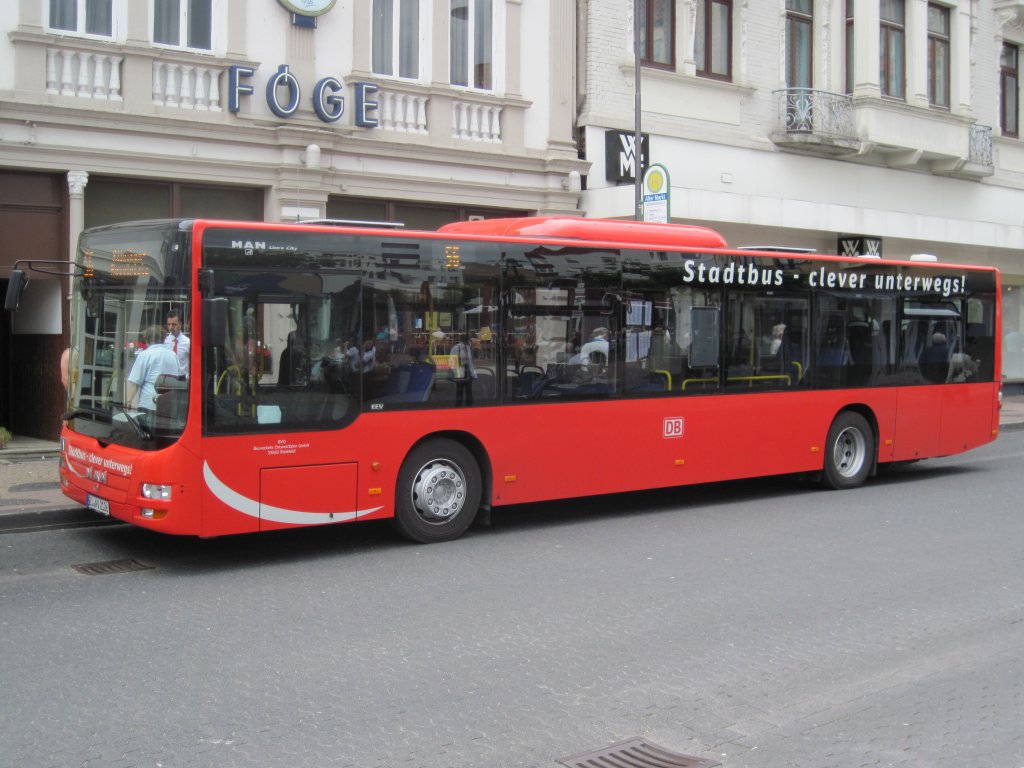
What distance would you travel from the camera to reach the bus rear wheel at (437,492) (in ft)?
32.5

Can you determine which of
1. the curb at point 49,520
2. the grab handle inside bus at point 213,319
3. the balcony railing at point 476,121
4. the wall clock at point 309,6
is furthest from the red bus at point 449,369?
the balcony railing at point 476,121

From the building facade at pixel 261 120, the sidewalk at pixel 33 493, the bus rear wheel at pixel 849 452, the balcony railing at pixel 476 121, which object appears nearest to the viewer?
the sidewalk at pixel 33 493

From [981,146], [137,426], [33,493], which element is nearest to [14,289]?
[137,426]

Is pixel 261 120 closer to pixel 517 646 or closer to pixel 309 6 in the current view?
pixel 309 6

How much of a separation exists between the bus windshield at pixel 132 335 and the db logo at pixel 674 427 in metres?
5.10

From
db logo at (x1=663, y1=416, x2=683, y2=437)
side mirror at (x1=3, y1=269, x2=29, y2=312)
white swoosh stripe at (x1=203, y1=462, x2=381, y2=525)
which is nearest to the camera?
white swoosh stripe at (x1=203, y1=462, x2=381, y2=525)

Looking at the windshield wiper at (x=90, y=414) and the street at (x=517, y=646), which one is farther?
the windshield wiper at (x=90, y=414)

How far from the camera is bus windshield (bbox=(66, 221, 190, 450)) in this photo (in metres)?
8.64

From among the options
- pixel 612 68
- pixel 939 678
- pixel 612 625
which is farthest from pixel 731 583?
pixel 612 68

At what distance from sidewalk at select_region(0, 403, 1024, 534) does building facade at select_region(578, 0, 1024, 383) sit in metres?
9.52

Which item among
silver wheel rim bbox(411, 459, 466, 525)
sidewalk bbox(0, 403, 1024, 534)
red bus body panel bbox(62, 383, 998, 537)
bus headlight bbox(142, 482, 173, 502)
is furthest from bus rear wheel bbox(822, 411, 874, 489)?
sidewalk bbox(0, 403, 1024, 534)

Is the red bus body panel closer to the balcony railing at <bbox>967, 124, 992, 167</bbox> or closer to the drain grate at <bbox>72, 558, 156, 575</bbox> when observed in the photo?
the drain grate at <bbox>72, 558, 156, 575</bbox>

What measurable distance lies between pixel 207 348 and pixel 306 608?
2226 mm

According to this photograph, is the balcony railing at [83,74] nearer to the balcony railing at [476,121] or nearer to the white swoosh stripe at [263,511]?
the balcony railing at [476,121]
